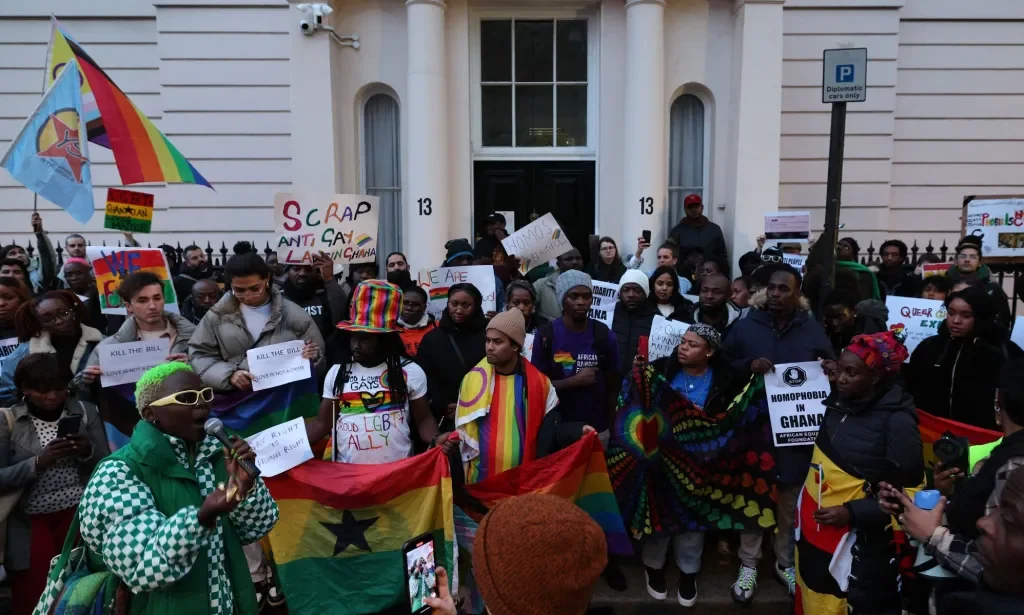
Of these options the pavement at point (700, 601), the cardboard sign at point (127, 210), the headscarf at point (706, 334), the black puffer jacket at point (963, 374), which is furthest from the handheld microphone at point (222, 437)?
the cardboard sign at point (127, 210)

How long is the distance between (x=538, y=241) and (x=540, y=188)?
412 centimetres

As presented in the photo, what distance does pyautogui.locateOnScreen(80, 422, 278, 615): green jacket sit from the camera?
2.43 m

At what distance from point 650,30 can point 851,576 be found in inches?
343

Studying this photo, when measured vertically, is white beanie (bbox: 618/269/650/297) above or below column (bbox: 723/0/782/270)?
below

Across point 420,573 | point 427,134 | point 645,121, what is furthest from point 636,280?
point 427,134

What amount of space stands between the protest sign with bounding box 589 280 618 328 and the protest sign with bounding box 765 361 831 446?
1826 millimetres

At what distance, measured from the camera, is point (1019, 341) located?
5125mm

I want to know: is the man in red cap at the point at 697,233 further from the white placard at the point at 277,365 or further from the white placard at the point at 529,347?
the white placard at the point at 277,365

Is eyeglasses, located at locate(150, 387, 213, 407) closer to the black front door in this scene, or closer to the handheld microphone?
the handheld microphone

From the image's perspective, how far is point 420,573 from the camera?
2.39m

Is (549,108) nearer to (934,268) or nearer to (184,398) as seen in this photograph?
(934,268)

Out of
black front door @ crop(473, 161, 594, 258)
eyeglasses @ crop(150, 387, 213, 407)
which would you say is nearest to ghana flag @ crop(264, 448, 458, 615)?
eyeglasses @ crop(150, 387, 213, 407)

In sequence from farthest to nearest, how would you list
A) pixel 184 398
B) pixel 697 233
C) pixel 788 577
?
pixel 697 233 < pixel 788 577 < pixel 184 398

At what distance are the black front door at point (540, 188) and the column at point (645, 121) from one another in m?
0.99
